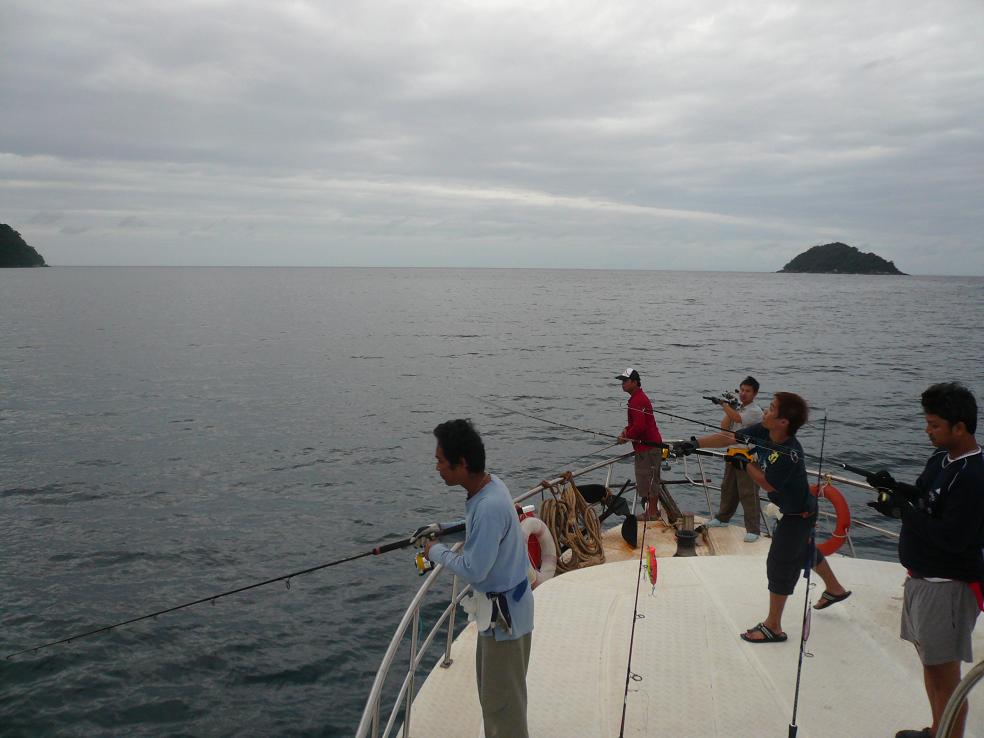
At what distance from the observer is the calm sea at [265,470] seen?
31.3 feet

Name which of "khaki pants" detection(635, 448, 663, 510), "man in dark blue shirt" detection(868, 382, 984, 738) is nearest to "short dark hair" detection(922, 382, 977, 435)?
"man in dark blue shirt" detection(868, 382, 984, 738)

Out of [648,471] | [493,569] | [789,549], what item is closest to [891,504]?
[789,549]

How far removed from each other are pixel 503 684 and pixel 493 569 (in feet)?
2.08

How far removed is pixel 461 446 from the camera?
3.58 m

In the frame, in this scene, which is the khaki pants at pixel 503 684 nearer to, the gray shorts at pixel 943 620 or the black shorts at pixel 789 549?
the gray shorts at pixel 943 620

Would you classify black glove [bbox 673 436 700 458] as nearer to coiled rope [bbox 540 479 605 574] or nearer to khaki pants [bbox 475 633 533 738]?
coiled rope [bbox 540 479 605 574]

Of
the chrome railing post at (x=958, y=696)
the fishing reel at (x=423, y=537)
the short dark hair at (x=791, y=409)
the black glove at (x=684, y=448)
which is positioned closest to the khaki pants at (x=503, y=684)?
the fishing reel at (x=423, y=537)

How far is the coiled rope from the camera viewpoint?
823 cm

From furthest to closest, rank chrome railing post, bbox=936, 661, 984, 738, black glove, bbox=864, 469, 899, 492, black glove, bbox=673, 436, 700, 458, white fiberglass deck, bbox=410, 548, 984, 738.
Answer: black glove, bbox=673, 436, 700, 458, white fiberglass deck, bbox=410, 548, 984, 738, black glove, bbox=864, 469, 899, 492, chrome railing post, bbox=936, 661, 984, 738

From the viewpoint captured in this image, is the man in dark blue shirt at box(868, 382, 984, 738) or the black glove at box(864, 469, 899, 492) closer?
the man in dark blue shirt at box(868, 382, 984, 738)

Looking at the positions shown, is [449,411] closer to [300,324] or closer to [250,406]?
[250,406]

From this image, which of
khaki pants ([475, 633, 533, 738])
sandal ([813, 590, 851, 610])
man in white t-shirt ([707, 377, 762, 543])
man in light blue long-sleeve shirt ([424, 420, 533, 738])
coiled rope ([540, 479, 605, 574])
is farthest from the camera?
man in white t-shirt ([707, 377, 762, 543])

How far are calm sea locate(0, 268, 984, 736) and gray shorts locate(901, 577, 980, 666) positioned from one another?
6404 millimetres

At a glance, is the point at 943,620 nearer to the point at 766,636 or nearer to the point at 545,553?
the point at 766,636
